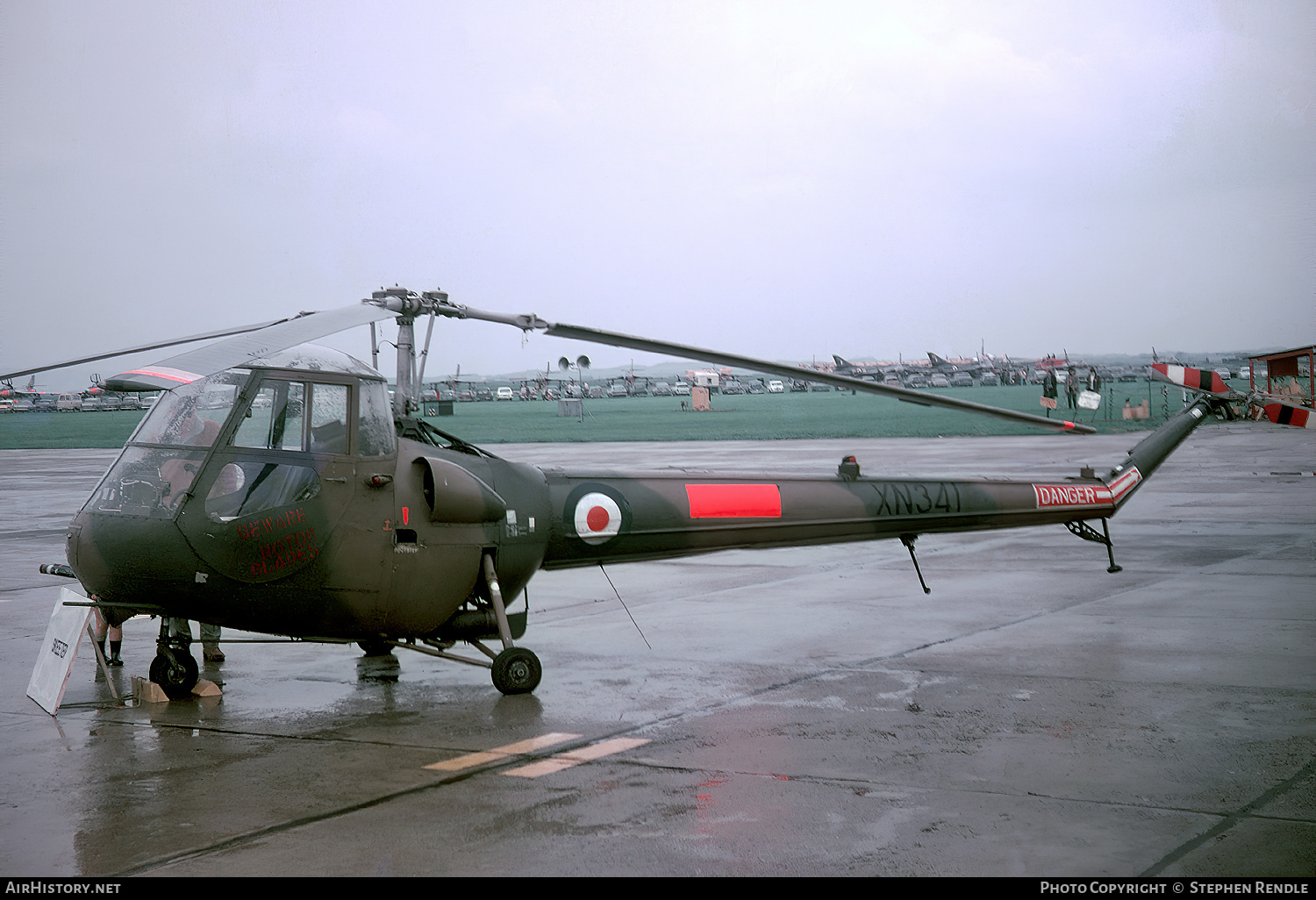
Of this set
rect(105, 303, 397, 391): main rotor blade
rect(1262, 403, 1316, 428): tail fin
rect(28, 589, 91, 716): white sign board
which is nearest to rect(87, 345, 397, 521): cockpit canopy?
rect(28, 589, 91, 716): white sign board

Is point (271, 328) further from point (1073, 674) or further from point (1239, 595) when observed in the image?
point (1239, 595)

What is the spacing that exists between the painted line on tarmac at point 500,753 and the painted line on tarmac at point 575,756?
0.22 meters

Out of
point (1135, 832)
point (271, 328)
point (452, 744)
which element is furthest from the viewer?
point (452, 744)

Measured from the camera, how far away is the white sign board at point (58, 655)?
25.2 ft

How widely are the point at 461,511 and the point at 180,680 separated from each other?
2.40m

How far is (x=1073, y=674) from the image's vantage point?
852 cm

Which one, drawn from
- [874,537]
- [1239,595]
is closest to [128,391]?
[874,537]

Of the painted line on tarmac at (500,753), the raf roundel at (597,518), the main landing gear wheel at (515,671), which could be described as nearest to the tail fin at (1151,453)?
the raf roundel at (597,518)

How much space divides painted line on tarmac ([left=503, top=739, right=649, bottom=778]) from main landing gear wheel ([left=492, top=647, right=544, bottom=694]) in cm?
125

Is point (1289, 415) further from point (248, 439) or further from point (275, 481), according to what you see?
point (248, 439)

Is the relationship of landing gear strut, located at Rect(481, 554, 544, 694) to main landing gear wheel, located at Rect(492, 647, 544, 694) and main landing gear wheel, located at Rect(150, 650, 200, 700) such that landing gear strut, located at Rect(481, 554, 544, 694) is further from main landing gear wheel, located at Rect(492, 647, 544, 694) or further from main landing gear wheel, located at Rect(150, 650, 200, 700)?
main landing gear wheel, located at Rect(150, 650, 200, 700)

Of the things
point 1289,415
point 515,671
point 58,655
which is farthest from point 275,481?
point 1289,415

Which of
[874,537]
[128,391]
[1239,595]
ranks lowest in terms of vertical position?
[1239,595]

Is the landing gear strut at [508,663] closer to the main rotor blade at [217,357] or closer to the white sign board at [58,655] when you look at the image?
the main rotor blade at [217,357]
